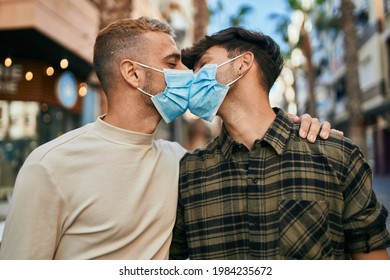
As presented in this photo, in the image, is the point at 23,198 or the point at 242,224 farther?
the point at 242,224

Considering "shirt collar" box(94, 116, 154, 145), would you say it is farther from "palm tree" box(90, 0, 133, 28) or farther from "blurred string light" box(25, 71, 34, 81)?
"blurred string light" box(25, 71, 34, 81)

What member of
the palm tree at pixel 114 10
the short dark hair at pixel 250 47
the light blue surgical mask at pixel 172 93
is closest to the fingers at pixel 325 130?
the short dark hair at pixel 250 47

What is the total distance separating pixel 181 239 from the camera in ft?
5.97

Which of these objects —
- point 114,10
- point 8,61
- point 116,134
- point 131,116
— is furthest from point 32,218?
point 8,61

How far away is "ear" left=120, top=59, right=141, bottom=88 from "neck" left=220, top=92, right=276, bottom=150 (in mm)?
432

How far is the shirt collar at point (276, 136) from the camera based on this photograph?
171 centimetres

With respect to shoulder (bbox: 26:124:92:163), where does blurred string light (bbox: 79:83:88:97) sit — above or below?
above

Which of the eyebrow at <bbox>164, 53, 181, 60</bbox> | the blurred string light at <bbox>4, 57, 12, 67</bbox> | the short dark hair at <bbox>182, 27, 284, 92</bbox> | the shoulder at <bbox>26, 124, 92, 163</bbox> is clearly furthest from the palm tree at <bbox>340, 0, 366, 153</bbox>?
the shoulder at <bbox>26, 124, 92, 163</bbox>

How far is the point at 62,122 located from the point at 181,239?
7231 mm

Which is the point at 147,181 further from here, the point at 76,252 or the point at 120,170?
the point at 76,252

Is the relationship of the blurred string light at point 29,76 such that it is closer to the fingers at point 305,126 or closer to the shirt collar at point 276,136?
the shirt collar at point 276,136

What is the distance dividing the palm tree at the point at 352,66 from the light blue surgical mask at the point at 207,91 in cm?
872

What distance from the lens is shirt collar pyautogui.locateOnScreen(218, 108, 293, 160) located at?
171 cm
